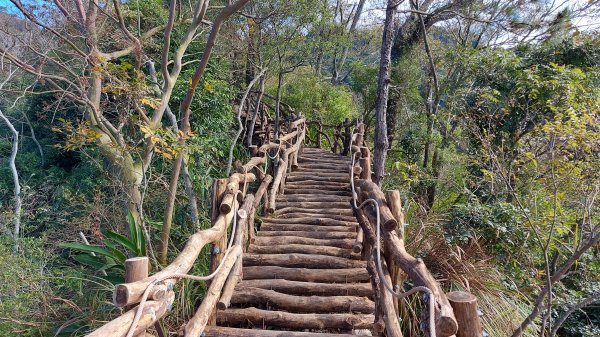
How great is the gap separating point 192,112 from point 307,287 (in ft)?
21.0

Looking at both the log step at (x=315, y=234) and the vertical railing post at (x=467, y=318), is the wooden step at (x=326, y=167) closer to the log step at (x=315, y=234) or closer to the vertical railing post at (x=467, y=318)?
the log step at (x=315, y=234)

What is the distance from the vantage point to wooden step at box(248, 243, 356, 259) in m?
4.42

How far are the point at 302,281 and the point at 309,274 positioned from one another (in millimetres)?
102

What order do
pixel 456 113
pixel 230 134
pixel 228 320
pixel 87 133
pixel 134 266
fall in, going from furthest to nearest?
pixel 230 134 < pixel 456 113 < pixel 87 133 < pixel 228 320 < pixel 134 266

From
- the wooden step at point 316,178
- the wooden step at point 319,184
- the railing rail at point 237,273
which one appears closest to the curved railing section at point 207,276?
the railing rail at point 237,273

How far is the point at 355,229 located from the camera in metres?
5.13

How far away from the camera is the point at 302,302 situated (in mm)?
3492

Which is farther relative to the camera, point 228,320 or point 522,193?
point 522,193

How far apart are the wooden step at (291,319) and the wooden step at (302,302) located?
5.5 inches

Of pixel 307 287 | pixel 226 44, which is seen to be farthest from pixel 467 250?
pixel 226 44

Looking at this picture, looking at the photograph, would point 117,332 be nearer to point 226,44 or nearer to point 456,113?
point 456,113

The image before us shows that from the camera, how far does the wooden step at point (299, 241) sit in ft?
15.2

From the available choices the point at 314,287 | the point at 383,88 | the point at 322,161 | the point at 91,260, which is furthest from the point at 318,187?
the point at 91,260

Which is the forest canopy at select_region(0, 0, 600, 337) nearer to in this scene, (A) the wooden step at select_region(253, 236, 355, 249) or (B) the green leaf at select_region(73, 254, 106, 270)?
(B) the green leaf at select_region(73, 254, 106, 270)
